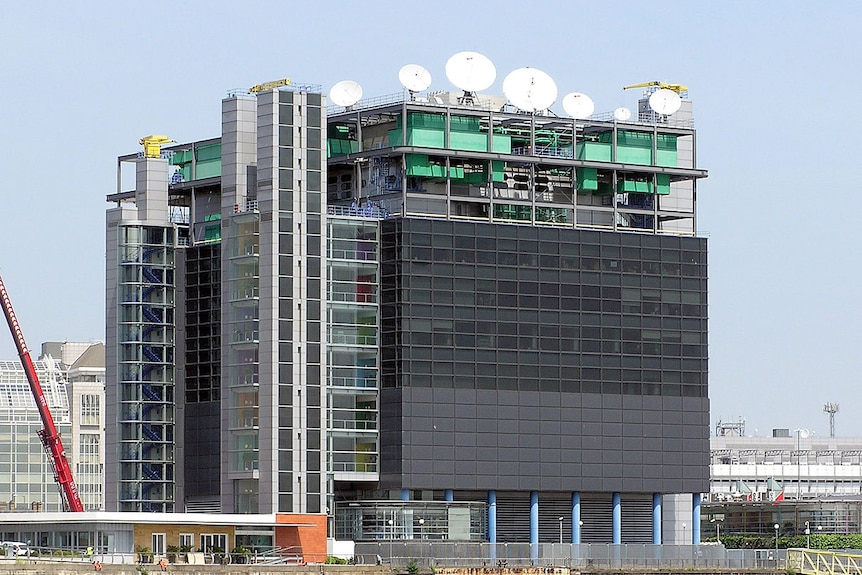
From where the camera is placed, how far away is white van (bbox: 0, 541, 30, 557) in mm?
170875

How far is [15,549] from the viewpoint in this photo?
175 meters

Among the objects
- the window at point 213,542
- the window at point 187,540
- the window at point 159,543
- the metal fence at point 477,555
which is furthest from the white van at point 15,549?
the metal fence at point 477,555

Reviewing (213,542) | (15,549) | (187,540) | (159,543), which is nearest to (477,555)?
(213,542)

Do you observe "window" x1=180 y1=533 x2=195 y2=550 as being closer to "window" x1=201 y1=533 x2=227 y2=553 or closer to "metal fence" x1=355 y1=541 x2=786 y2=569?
"window" x1=201 y1=533 x2=227 y2=553

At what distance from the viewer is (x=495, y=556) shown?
195 metres

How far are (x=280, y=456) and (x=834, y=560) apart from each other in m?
64.0

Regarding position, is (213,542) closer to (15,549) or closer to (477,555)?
(15,549)

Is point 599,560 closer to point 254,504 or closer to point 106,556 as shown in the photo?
point 254,504

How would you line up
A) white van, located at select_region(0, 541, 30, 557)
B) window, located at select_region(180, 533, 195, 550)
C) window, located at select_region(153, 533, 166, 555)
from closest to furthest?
white van, located at select_region(0, 541, 30, 557) < window, located at select_region(153, 533, 166, 555) < window, located at select_region(180, 533, 195, 550)

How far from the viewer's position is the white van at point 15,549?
17088 centimetres

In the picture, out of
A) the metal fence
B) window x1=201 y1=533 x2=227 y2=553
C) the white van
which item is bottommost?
the metal fence

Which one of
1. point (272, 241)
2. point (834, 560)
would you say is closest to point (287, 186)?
point (272, 241)

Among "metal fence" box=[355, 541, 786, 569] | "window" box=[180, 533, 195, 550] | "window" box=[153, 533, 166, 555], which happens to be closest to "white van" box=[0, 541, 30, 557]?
"window" box=[153, 533, 166, 555]

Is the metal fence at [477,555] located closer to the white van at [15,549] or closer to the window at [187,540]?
the window at [187,540]
